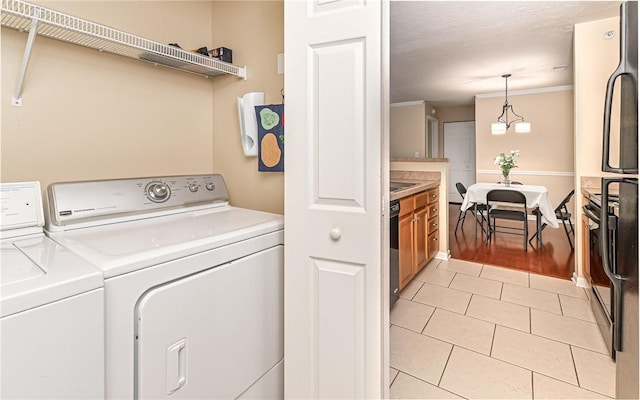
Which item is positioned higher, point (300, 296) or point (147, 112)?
point (147, 112)

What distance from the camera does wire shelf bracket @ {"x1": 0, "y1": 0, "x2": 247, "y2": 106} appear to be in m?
1.09

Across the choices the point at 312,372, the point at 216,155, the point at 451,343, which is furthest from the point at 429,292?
the point at 216,155

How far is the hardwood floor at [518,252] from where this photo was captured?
3457 mm

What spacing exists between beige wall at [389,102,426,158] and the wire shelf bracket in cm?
611

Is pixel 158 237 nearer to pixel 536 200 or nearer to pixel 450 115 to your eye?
pixel 536 200

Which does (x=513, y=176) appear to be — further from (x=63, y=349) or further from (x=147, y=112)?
(x=63, y=349)

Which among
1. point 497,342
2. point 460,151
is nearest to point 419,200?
point 497,342

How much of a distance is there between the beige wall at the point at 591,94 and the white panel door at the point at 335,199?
276 cm

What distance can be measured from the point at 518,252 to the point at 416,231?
1.90m

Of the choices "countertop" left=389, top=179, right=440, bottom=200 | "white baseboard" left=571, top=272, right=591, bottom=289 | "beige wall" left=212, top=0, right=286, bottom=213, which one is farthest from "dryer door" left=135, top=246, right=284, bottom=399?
"white baseboard" left=571, top=272, right=591, bottom=289

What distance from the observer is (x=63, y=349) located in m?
0.72

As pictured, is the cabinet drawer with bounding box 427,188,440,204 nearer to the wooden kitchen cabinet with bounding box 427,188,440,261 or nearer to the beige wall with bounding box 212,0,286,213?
the wooden kitchen cabinet with bounding box 427,188,440,261

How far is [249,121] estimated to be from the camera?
1682 millimetres

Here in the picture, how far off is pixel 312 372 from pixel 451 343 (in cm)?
119
